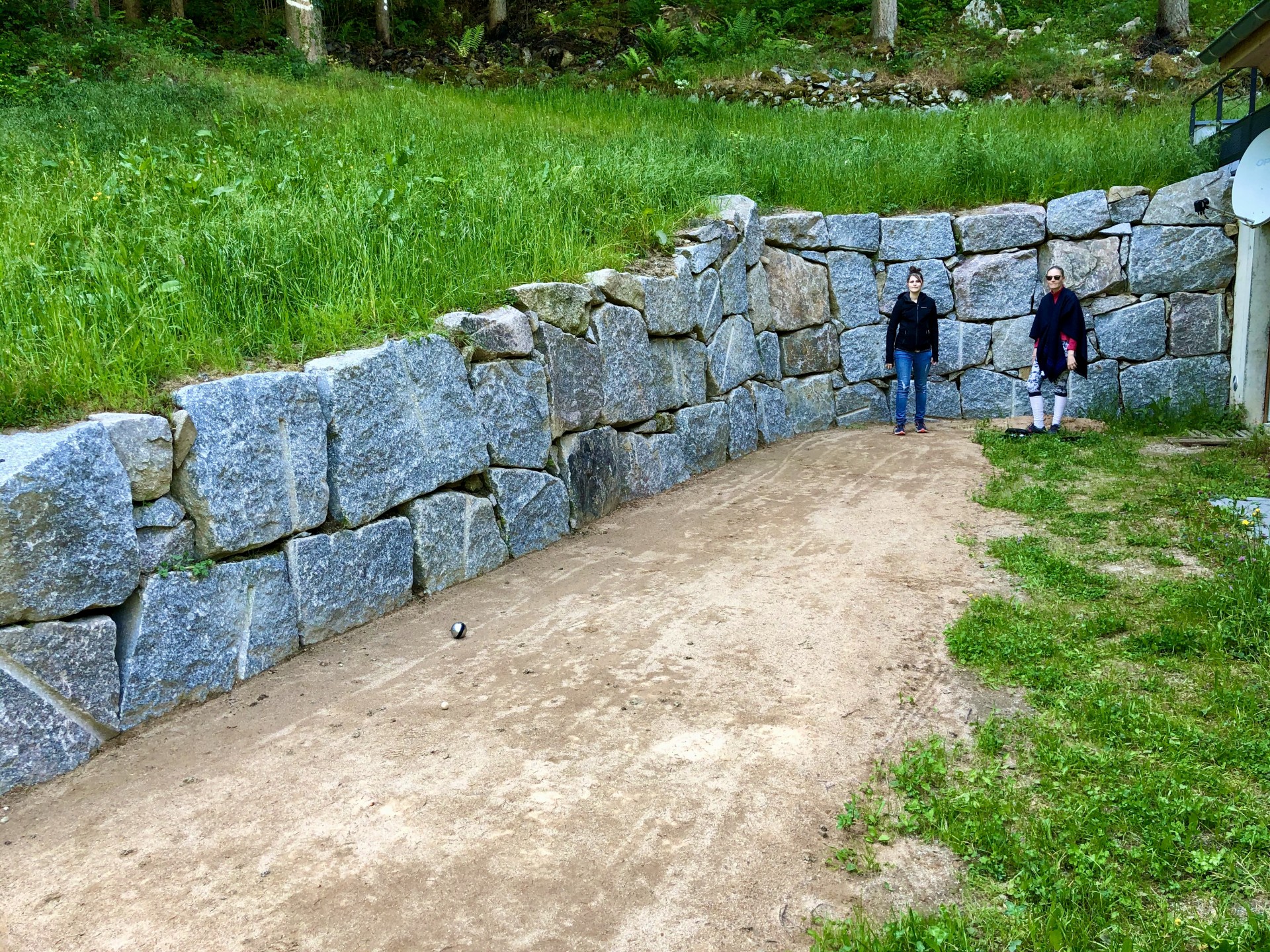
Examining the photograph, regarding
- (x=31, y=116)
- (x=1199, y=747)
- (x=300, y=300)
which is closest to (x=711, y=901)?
(x=1199, y=747)

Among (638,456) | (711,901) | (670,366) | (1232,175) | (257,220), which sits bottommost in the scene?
(711,901)

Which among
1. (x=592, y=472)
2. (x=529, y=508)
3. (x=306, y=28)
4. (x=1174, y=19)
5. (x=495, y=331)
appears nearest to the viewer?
(x=495, y=331)

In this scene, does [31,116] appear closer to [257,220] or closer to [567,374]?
[257,220]

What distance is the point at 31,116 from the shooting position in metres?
10.0

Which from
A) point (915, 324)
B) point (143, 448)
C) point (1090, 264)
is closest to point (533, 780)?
point (143, 448)

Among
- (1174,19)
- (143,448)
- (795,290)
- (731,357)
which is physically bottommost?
(143,448)

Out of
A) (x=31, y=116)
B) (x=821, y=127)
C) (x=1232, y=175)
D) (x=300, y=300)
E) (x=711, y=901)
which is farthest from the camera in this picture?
(x=821, y=127)

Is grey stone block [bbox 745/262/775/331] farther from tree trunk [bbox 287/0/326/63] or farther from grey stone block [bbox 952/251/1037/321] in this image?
tree trunk [bbox 287/0/326/63]

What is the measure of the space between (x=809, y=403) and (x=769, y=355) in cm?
93

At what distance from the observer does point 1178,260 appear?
11.0m

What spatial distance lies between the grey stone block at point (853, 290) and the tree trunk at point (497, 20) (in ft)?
41.6

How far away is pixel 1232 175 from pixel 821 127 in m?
5.33

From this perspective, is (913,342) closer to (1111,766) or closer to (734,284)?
(734,284)

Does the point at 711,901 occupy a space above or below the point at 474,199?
below
